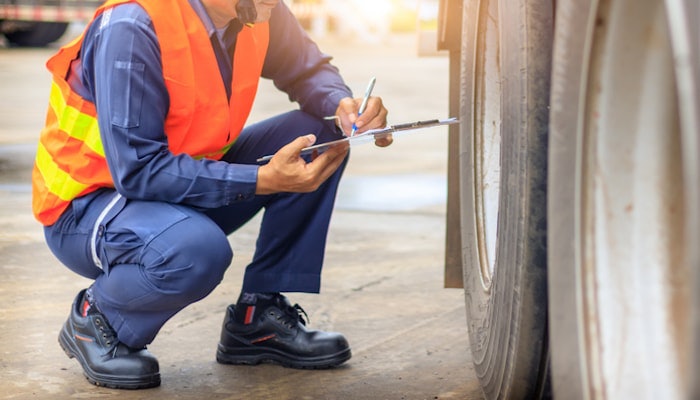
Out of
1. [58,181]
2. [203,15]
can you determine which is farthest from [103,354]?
[203,15]

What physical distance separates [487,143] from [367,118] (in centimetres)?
32

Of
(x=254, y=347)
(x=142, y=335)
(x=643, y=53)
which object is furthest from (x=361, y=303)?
(x=643, y=53)

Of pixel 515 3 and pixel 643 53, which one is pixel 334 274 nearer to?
pixel 515 3

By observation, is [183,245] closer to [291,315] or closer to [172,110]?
[172,110]

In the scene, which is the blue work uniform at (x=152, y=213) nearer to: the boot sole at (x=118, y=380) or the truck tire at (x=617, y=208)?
the boot sole at (x=118, y=380)

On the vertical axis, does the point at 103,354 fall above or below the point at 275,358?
above

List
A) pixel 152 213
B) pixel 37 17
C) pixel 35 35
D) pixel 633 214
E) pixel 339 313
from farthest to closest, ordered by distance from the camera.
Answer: pixel 35 35 → pixel 37 17 → pixel 339 313 → pixel 152 213 → pixel 633 214

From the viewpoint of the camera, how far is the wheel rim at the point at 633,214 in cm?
145

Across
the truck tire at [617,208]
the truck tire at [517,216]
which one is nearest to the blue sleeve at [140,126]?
the truck tire at [517,216]

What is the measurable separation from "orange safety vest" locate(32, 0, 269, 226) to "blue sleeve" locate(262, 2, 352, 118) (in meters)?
0.16

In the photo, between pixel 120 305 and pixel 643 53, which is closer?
pixel 643 53

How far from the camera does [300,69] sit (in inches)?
117

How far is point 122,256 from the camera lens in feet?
8.40

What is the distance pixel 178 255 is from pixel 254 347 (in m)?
0.45
